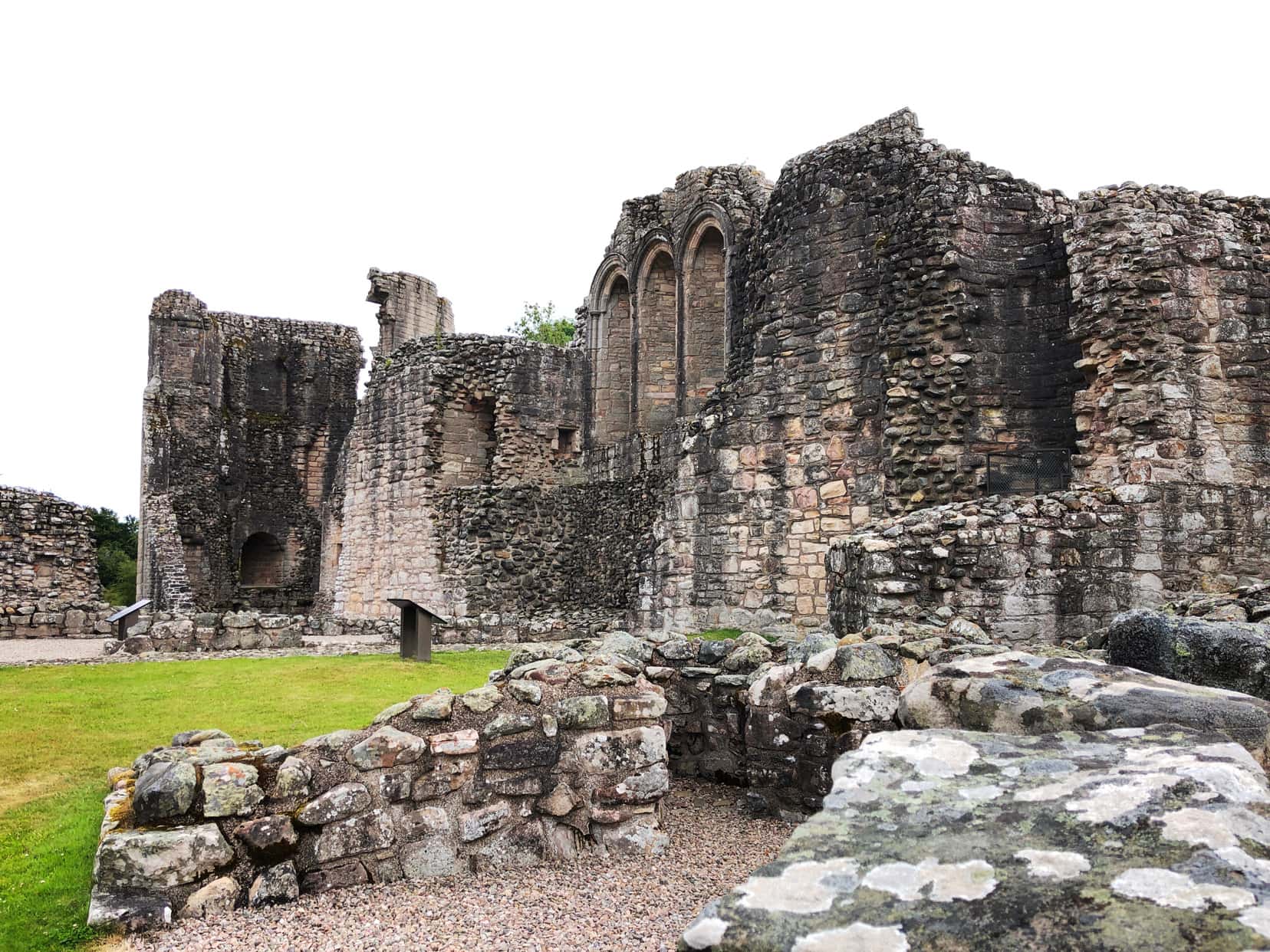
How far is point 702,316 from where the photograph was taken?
19734mm

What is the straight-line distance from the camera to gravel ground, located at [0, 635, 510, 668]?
13.2 meters

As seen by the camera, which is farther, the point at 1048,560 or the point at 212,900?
the point at 1048,560

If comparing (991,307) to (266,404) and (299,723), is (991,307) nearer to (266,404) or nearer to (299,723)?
(299,723)

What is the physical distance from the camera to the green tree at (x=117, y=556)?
38000mm

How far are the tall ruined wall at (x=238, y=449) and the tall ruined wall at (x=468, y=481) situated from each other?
949cm

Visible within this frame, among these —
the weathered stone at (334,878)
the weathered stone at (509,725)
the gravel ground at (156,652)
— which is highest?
the weathered stone at (509,725)

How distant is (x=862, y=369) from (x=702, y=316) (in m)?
7.53

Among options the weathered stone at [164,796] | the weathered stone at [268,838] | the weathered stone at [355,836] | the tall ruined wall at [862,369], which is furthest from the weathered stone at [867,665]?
the tall ruined wall at [862,369]

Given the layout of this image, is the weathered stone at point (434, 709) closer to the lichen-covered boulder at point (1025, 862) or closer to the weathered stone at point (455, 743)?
the weathered stone at point (455, 743)

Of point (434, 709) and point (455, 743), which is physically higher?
point (434, 709)

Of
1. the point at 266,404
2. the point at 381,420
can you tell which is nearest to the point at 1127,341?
the point at 381,420

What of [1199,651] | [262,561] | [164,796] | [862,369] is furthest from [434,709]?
[262,561]

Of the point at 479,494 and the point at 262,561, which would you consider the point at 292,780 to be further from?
the point at 262,561

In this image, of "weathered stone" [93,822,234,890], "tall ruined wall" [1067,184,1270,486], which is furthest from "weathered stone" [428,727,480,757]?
"tall ruined wall" [1067,184,1270,486]
